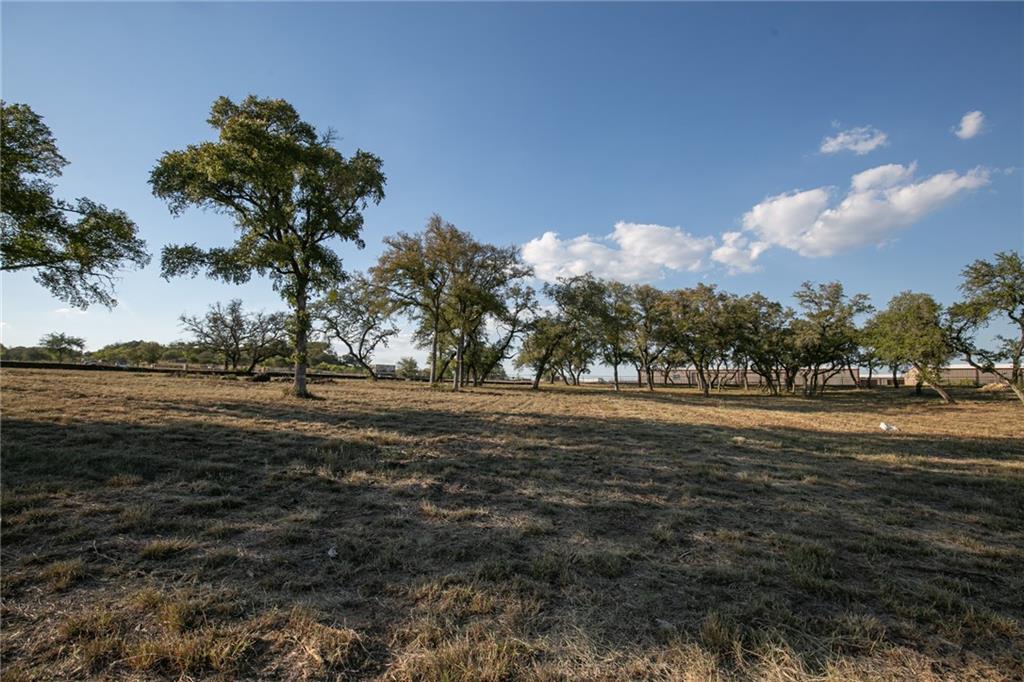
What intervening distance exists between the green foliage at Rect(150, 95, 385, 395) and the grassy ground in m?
11.8

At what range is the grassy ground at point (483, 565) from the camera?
2.90m

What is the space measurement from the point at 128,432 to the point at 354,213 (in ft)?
50.3

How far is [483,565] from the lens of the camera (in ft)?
13.8

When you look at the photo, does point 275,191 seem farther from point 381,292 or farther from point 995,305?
point 995,305

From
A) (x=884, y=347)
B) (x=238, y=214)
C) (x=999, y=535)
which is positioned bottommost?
(x=999, y=535)

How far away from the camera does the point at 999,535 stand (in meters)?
5.65

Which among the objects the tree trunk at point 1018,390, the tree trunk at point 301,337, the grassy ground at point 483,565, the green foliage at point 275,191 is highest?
the green foliage at point 275,191

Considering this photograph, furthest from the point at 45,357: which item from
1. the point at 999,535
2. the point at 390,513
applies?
the point at 999,535

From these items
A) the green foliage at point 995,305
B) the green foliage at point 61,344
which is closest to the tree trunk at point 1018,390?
the green foliage at point 995,305

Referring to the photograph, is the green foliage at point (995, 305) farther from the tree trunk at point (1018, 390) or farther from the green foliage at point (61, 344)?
the green foliage at point (61, 344)

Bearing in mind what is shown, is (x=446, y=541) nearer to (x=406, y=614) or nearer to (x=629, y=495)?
(x=406, y=614)

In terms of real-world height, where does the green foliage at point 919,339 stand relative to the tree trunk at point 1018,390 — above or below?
above

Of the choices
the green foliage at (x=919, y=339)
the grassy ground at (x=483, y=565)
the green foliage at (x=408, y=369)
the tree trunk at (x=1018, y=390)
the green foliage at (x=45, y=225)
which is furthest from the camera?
the green foliage at (x=408, y=369)

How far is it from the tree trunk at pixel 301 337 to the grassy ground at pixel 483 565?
11.5 m
